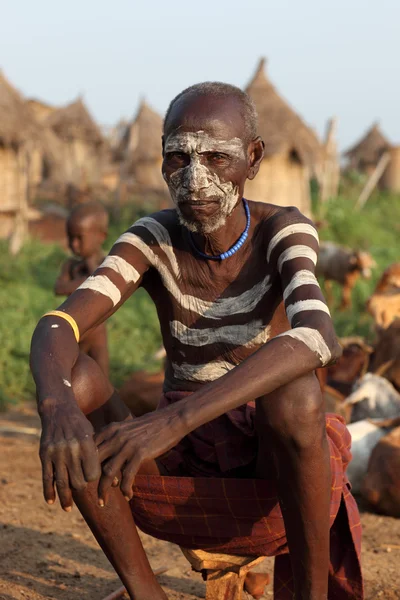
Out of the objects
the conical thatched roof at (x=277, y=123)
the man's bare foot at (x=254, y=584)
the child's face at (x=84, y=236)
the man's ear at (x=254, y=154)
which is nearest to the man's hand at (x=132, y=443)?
the man's ear at (x=254, y=154)

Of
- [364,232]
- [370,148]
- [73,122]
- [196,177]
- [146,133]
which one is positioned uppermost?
[73,122]

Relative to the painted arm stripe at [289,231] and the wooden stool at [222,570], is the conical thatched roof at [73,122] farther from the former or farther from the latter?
the wooden stool at [222,570]

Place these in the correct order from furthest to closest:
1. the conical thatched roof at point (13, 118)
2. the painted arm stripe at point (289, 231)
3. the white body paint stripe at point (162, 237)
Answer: the conical thatched roof at point (13, 118) → the white body paint stripe at point (162, 237) → the painted arm stripe at point (289, 231)

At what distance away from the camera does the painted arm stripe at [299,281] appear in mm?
2160

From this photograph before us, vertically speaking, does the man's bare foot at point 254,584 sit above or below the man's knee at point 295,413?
below

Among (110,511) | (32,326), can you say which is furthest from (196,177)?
(32,326)

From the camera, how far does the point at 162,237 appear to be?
8.23 ft

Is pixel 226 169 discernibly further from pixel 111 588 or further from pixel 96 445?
pixel 111 588

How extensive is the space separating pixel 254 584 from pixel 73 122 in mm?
21628

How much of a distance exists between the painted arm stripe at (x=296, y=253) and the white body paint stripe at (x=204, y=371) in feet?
1.21

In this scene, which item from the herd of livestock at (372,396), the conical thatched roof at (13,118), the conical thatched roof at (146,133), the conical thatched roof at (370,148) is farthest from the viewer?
the conical thatched roof at (370,148)

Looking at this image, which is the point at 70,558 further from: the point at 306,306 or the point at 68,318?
the point at 306,306

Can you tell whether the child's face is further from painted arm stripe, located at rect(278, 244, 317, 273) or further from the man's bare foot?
painted arm stripe, located at rect(278, 244, 317, 273)

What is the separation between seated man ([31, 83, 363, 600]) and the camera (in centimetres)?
190
